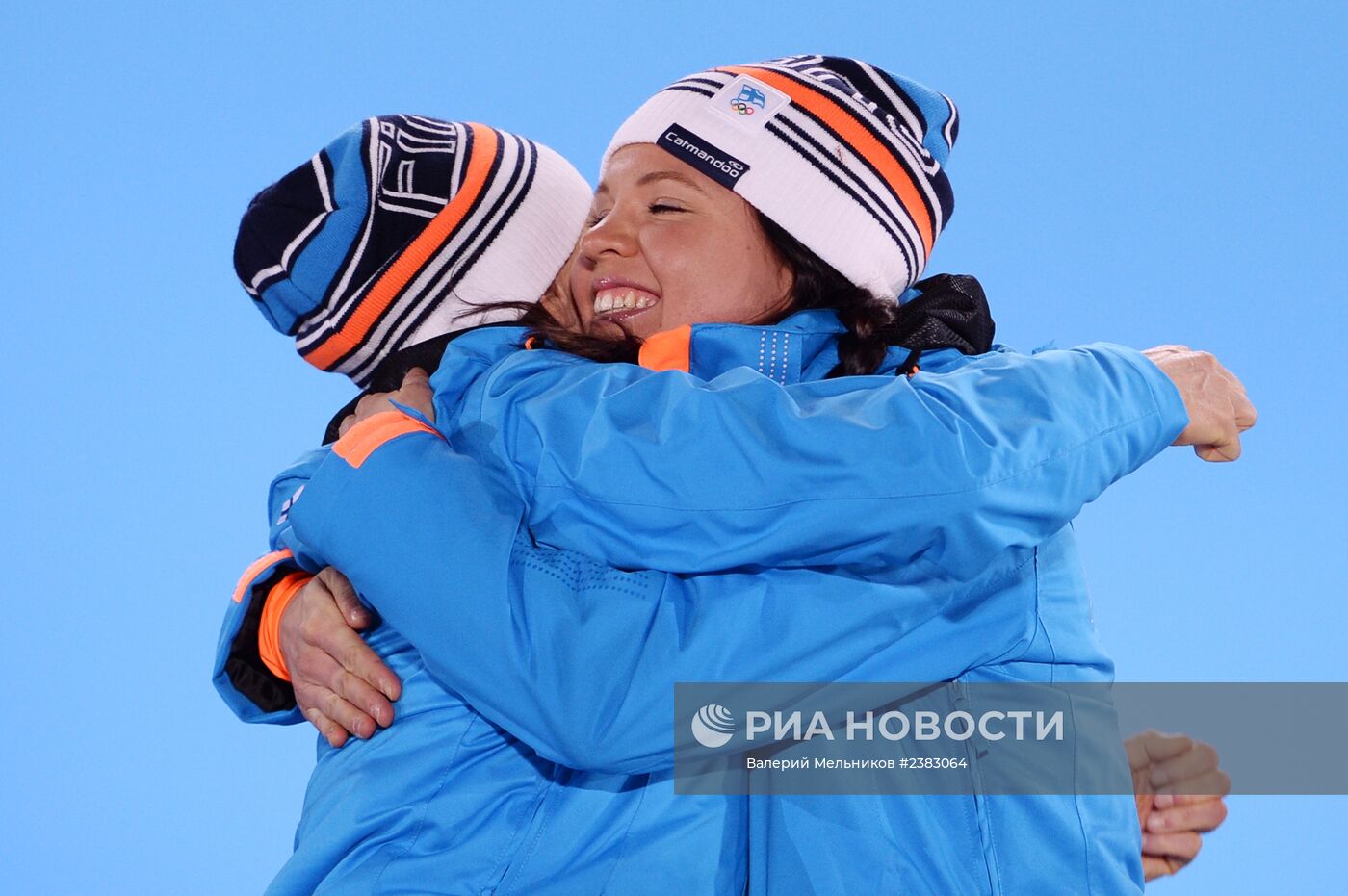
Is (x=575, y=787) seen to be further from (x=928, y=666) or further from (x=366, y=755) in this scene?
(x=928, y=666)

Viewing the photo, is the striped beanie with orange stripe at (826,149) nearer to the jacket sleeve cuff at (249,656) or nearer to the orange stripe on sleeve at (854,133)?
the orange stripe on sleeve at (854,133)

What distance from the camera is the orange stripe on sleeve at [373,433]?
1034mm

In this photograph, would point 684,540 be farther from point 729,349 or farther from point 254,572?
point 254,572

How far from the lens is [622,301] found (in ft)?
4.24

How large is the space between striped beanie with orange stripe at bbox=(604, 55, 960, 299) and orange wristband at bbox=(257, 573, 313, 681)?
557 millimetres

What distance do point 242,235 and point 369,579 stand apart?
509 mm

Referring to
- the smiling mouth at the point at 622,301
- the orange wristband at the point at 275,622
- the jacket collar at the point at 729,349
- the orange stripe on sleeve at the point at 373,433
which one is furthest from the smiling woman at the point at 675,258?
the orange wristband at the point at 275,622

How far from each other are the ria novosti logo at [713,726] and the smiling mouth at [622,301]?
18.1 inches

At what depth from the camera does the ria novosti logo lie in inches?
37.9

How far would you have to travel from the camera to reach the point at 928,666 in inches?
40.6

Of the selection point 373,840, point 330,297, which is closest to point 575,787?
point 373,840

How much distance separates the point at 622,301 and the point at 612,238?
0.21ft
